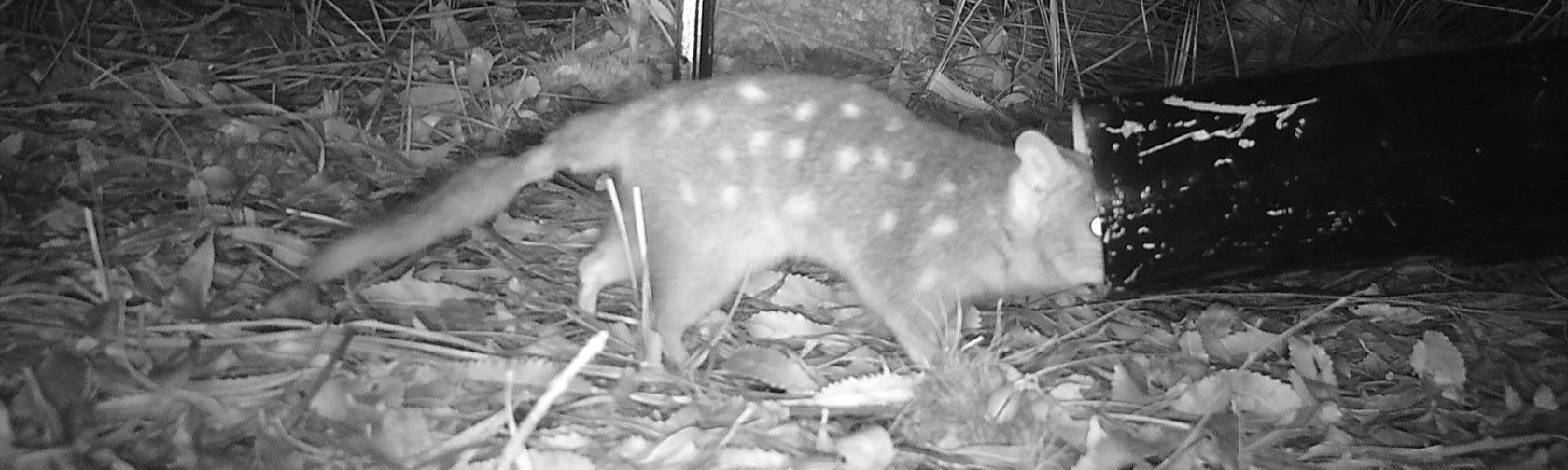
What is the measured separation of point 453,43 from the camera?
11.0 feet

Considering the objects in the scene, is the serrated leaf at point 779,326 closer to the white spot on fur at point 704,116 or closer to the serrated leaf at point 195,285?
the white spot on fur at point 704,116

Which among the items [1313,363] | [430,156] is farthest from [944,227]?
[430,156]

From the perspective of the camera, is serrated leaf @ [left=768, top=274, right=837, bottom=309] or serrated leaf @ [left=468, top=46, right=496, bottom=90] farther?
serrated leaf @ [left=468, top=46, right=496, bottom=90]

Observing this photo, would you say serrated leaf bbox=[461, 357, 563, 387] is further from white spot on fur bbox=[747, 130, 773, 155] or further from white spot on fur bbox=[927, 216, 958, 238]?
white spot on fur bbox=[927, 216, 958, 238]

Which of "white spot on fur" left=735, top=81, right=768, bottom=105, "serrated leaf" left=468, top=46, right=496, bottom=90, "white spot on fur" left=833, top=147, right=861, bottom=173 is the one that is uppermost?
"white spot on fur" left=735, top=81, right=768, bottom=105

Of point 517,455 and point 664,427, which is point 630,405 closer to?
point 664,427

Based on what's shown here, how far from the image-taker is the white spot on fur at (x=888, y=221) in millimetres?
2309

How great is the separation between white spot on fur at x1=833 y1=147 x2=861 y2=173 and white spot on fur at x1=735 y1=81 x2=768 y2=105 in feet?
0.71

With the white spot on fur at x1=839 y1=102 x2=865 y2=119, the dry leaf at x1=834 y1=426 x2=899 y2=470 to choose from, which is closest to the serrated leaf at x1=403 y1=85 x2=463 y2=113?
the white spot on fur at x1=839 y1=102 x2=865 y2=119

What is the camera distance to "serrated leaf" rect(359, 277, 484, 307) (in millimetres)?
2107

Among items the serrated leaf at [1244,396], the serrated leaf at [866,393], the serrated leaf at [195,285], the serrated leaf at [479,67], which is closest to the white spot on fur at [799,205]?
the serrated leaf at [866,393]

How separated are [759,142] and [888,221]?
35cm

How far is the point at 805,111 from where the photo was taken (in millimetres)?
2312

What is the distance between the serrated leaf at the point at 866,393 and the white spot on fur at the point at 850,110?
662 millimetres
